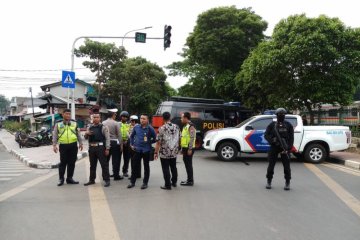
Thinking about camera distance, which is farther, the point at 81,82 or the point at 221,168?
the point at 81,82

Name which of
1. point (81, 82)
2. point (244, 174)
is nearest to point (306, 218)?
point (244, 174)

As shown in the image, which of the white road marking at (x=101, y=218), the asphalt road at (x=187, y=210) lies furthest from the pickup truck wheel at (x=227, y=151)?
the white road marking at (x=101, y=218)

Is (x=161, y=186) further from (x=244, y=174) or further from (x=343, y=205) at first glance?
(x=343, y=205)

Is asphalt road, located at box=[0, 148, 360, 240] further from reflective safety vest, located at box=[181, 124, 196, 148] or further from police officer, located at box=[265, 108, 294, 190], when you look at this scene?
reflective safety vest, located at box=[181, 124, 196, 148]

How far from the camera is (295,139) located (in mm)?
12398

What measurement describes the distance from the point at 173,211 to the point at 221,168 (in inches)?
209

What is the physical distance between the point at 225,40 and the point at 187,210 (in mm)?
20659

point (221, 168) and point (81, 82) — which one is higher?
point (81, 82)

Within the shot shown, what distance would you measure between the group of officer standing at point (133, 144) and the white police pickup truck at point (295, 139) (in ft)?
A: 15.1

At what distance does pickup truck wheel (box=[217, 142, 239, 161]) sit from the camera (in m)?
12.7

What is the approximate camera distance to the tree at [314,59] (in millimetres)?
15383

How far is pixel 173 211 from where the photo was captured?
229 inches

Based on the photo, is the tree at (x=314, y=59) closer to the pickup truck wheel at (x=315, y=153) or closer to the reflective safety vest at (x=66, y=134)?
the pickup truck wheel at (x=315, y=153)

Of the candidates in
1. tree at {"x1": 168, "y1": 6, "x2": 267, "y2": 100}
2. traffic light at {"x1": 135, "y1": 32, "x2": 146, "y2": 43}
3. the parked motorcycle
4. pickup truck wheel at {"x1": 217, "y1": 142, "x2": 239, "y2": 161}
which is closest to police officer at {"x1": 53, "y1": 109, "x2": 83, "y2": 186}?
pickup truck wheel at {"x1": 217, "y1": 142, "x2": 239, "y2": 161}
